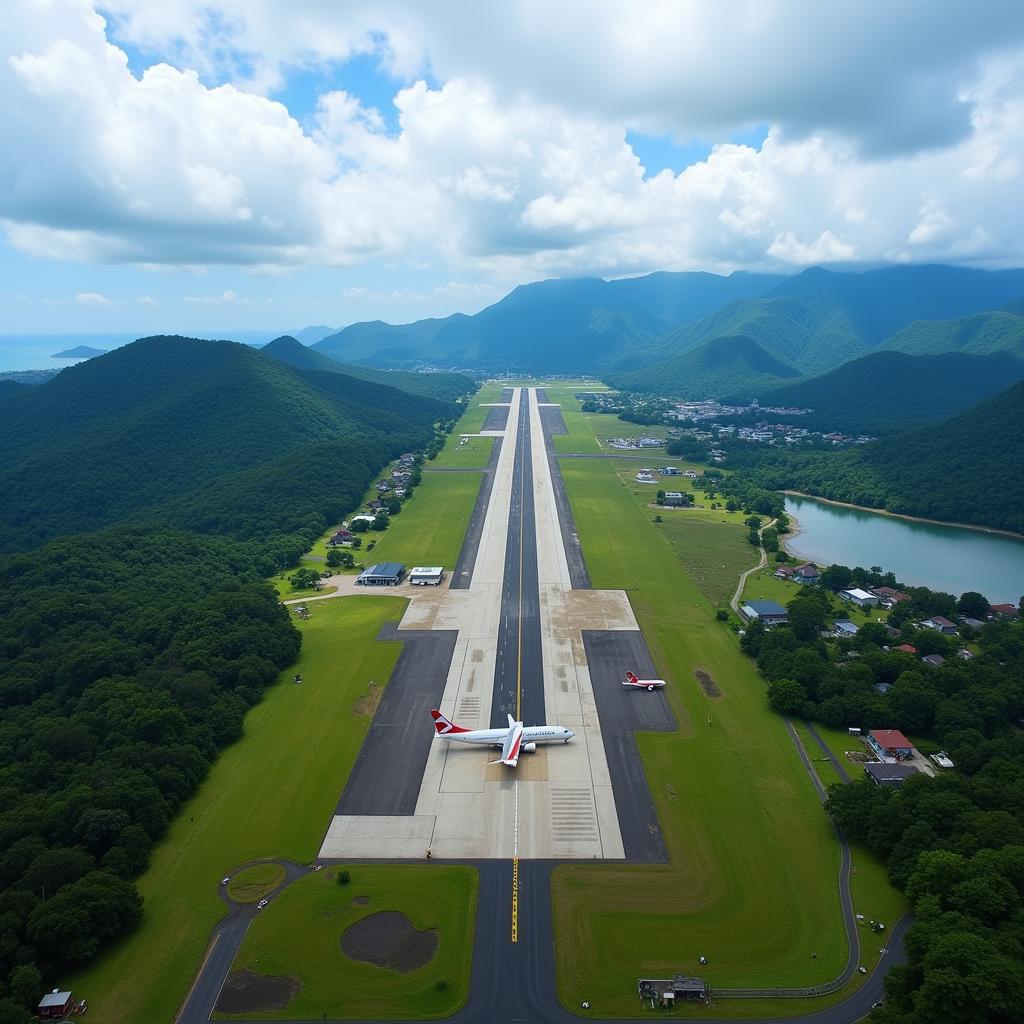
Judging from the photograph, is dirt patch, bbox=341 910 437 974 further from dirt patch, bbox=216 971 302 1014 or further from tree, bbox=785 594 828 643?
tree, bbox=785 594 828 643

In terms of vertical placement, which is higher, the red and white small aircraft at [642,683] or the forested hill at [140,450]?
the forested hill at [140,450]

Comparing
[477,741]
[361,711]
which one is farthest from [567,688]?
[361,711]

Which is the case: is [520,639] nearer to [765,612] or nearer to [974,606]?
[765,612]

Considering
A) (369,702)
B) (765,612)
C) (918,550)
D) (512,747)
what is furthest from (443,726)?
(918,550)

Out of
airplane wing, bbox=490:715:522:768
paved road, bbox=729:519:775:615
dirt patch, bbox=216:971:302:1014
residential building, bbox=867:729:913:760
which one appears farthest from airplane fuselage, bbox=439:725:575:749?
paved road, bbox=729:519:775:615

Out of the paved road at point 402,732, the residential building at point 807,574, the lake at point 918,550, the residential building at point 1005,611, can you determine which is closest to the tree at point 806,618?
the residential building at point 807,574

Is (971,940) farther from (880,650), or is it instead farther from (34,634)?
(34,634)

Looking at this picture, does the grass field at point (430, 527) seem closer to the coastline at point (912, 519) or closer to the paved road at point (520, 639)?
the paved road at point (520, 639)
